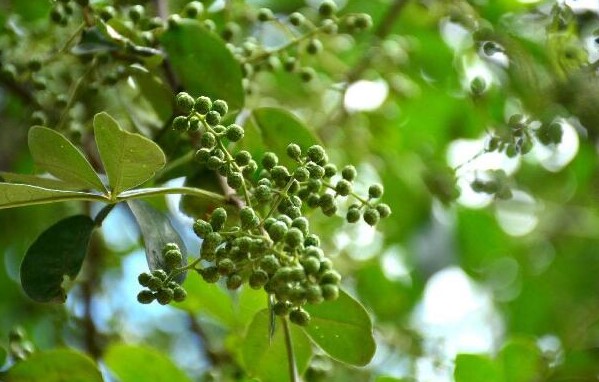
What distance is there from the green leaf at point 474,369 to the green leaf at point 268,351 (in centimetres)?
28

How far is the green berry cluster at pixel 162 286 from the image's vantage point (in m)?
1.09

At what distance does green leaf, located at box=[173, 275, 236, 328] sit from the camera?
1.69 metres

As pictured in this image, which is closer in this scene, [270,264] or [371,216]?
[270,264]

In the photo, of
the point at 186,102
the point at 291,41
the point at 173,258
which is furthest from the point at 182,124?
the point at 291,41

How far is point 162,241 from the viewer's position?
3.97 ft

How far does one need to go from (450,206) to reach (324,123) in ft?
1.23

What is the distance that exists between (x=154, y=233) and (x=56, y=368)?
1.22ft

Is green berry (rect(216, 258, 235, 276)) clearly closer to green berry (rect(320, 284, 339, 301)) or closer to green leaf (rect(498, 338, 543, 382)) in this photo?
green berry (rect(320, 284, 339, 301))

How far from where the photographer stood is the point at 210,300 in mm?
1698

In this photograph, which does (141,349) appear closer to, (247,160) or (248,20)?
(247,160)

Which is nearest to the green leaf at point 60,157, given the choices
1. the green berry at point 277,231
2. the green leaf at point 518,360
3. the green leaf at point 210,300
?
the green berry at point 277,231

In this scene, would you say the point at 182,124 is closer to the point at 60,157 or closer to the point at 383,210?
the point at 60,157

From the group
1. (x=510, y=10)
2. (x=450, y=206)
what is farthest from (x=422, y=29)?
(x=450, y=206)

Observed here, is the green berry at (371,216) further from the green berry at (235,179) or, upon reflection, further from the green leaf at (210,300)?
the green leaf at (210,300)
